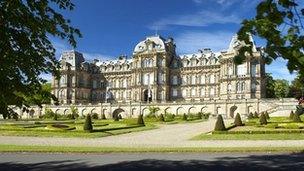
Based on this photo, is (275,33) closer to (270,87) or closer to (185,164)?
(185,164)

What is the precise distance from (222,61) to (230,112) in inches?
628

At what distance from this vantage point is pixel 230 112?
260 ft

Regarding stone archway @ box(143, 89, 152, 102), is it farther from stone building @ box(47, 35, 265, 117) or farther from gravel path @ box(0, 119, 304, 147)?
gravel path @ box(0, 119, 304, 147)

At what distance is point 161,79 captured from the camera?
3935 inches

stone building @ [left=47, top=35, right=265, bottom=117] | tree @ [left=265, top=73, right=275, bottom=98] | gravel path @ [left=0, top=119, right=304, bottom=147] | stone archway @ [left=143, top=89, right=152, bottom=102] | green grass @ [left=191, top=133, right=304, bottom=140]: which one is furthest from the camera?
tree @ [left=265, top=73, right=275, bottom=98]

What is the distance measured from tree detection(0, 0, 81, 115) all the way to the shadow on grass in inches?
250

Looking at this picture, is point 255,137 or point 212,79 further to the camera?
point 212,79

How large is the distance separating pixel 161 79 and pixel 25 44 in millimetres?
89890

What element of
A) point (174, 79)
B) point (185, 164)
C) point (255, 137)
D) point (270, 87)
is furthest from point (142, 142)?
point (270, 87)

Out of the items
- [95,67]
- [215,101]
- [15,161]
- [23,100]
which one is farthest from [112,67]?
[23,100]

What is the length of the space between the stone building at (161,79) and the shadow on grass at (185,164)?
60336mm

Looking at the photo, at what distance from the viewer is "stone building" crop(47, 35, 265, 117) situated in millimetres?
87688

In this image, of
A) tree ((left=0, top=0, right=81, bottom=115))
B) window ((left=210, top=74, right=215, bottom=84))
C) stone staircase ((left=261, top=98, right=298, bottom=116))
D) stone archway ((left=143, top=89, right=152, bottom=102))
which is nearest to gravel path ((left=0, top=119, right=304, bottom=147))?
tree ((left=0, top=0, right=81, bottom=115))

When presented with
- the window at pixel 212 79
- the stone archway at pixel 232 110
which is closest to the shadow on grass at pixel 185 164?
the stone archway at pixel 232 110
